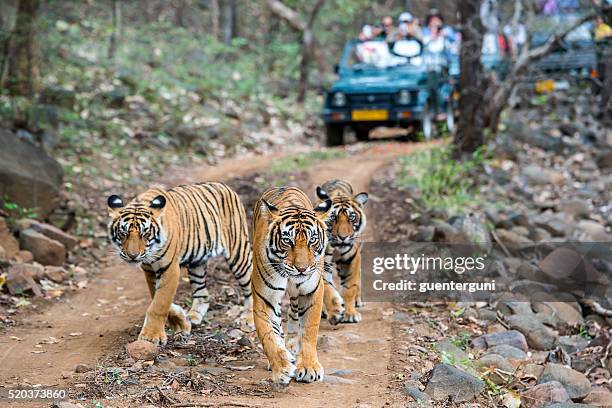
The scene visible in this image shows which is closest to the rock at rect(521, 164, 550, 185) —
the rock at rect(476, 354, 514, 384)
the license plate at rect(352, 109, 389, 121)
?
the license plate at rect(352, 109, 389, 121)

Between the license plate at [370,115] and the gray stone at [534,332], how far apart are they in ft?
30.8

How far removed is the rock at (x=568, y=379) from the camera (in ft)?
23.3

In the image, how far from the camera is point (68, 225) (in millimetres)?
10656

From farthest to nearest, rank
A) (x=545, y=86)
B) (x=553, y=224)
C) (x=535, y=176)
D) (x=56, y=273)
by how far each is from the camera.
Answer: (x=545, y=86), (x=535, y=176), (x=553, y=224), (x=56, y=273)

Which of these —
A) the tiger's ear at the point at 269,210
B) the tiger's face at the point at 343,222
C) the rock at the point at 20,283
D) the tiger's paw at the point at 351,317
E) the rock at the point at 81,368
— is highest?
the tiger's ear at the point at 269,210

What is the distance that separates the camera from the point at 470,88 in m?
15.0

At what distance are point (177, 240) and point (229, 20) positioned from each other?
21.8 m

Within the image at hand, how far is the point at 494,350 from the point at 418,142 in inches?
423

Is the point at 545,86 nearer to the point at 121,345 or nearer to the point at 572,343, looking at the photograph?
the point at 572,343

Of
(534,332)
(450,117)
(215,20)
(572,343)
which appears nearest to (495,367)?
(534,332)

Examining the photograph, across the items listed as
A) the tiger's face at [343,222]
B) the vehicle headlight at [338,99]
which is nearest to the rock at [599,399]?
the tiger's face at [343,222]

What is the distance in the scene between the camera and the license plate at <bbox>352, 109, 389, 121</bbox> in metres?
17.4

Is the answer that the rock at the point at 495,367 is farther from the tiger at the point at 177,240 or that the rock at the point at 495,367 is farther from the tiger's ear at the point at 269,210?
the tiger's ear at the point at 269,210

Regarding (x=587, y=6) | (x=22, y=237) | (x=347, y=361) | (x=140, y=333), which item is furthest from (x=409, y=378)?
(x=587, y=6)
